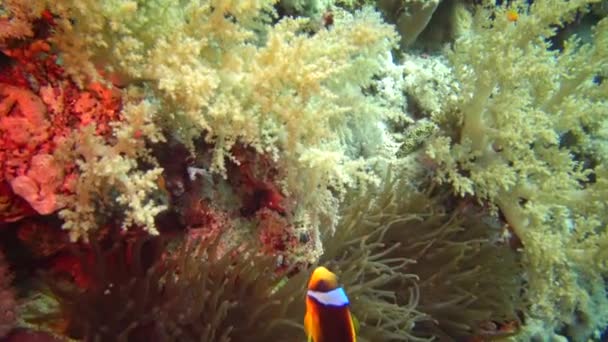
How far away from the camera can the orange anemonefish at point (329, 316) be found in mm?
1705

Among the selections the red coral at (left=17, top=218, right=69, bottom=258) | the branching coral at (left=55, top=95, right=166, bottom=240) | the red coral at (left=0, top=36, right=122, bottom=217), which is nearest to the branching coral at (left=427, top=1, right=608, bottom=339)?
the branching coral at (left=55, top=95, right=166, bottom=240)

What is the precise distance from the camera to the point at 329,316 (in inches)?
67.2

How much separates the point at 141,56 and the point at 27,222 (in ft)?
2.72

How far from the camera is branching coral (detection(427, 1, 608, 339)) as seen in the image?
2979mm

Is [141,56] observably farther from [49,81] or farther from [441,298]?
[441,298]

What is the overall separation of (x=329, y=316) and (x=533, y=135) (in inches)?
79.5

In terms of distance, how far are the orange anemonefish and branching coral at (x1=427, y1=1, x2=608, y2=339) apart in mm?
1643

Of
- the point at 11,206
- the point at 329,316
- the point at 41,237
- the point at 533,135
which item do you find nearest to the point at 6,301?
the point at 41,237

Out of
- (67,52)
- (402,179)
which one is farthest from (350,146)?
(67,52)

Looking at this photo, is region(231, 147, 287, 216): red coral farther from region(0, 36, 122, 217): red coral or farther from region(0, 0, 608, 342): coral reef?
region(0, 36, 122, 217): red coral

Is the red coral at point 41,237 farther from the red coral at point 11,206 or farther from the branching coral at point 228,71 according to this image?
the branching coral at point 228,71

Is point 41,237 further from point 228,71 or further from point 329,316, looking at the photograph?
point 329,316

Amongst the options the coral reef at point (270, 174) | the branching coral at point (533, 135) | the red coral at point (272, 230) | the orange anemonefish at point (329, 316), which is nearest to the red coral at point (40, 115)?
the coral reef at point (270, 174)

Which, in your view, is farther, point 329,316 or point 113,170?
point 113,170
